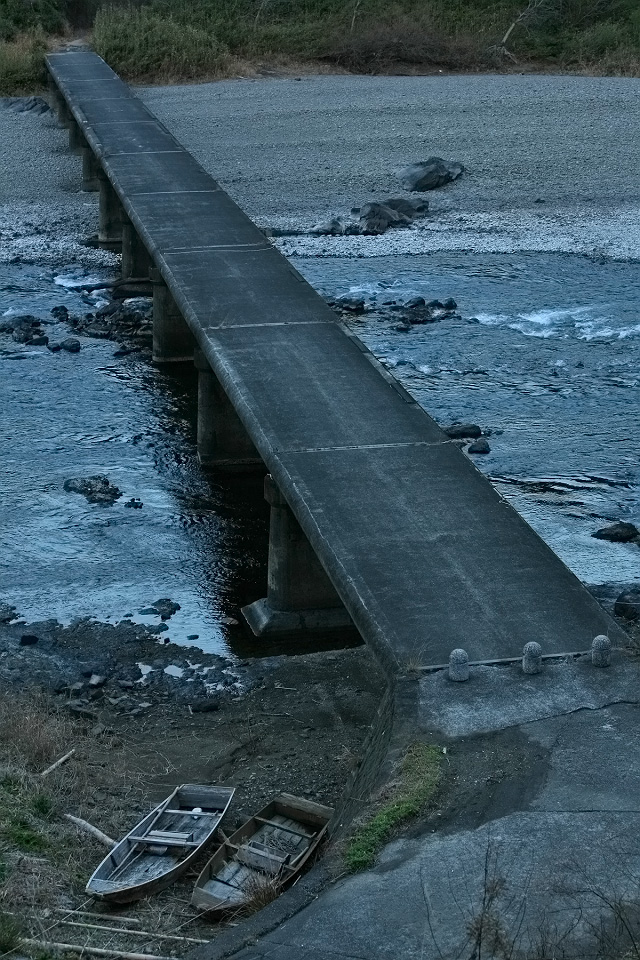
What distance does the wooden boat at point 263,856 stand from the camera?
7.29 meters

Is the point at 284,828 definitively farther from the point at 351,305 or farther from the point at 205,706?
the point at 351,305

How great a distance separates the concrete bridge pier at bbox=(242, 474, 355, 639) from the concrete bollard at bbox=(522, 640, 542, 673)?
3875 millimetres

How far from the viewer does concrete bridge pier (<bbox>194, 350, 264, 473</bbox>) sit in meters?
15.9

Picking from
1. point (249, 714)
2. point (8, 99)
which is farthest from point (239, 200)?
point (249, 714)

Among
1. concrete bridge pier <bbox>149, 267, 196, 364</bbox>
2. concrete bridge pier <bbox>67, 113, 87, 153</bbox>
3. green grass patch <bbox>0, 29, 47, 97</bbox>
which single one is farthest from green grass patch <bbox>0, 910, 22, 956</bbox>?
green grass patch <bbox>0, 29, 47, 97</bbox>

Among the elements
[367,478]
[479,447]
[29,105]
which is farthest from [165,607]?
[29,105]

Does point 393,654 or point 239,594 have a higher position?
point 393,654

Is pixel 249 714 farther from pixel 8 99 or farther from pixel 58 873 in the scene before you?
pixel 8 99

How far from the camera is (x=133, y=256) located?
22.8 meters

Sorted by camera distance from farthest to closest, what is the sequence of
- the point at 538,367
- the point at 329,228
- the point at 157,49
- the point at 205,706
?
the point at 157,49, the point at 329,228, the point at 538,367, the point at 205,706

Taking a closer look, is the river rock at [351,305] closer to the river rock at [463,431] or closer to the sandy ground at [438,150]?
the sandy ground at [438,150]

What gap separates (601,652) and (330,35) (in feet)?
118

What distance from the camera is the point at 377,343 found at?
19469 mm

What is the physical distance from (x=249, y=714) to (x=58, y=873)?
3.36 m
